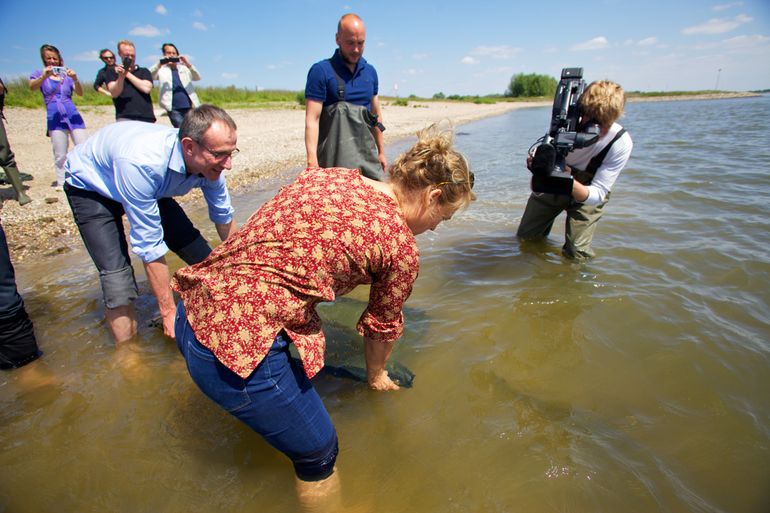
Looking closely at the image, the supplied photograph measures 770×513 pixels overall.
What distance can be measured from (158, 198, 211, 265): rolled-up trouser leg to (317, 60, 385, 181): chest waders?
129cm

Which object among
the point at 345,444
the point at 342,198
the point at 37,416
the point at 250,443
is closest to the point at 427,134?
the point at 342,198

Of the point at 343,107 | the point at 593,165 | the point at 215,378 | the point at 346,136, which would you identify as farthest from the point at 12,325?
the point at 593,165

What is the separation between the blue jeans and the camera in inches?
58.1

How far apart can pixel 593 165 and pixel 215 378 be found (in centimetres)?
374

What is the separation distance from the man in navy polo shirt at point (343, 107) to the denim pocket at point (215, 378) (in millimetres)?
2315

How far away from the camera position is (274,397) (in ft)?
4.97

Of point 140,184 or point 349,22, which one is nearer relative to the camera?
point 140,184

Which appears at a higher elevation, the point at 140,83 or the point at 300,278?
the point at 140,83

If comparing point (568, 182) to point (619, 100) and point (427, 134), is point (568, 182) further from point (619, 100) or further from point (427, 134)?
point (427, 134)

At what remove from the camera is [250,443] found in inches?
88.3

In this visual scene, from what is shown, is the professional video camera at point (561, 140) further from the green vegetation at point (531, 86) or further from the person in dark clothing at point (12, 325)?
the green vegetation at point (531, 86)

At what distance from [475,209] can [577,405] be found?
4.68 metres

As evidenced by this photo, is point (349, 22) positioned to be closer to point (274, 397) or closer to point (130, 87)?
point (274, 397)

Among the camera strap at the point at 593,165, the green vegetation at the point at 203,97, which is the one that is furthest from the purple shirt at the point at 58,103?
the camera strap at the point at 593,165
